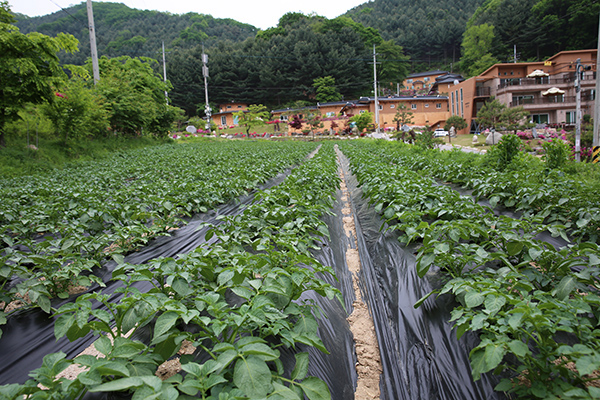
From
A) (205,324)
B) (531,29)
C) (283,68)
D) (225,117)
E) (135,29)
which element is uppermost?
(135,29)

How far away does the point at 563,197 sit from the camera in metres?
3.76

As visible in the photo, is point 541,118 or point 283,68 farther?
point 283,68

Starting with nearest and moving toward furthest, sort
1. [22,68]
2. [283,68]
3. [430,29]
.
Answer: [22,68], [283,68], [430,29]

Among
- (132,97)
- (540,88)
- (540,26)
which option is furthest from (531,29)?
(132,97)

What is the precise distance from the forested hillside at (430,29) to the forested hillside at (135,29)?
38501 mm

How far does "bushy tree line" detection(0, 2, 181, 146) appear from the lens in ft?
33.7

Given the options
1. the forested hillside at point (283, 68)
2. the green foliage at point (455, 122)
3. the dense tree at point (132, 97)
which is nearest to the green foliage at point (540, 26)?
the forested hillside at point (283, 68)

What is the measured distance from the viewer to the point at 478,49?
181ft

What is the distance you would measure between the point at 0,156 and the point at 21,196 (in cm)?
698

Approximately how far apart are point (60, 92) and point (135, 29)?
7110cm

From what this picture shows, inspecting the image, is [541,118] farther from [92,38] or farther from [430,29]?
[430,29]

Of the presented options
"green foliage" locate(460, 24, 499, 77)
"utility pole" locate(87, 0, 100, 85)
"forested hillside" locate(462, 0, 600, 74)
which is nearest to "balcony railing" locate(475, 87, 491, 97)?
"green foliage" locate(460, 24, 499, 77)

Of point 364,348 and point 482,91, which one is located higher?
point 482,91

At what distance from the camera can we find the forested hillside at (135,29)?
190ft
